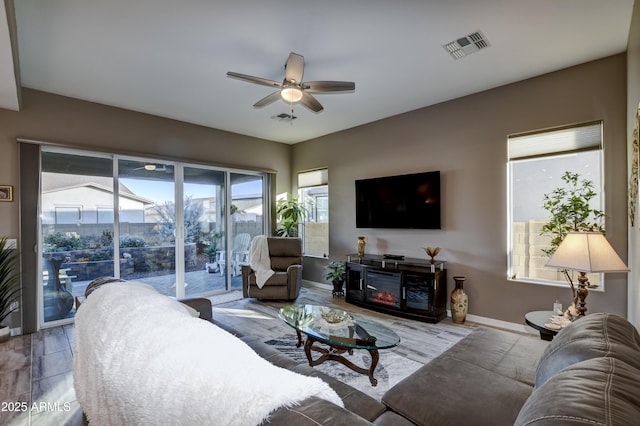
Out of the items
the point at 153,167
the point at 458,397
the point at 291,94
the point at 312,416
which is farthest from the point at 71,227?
the point at 458,397

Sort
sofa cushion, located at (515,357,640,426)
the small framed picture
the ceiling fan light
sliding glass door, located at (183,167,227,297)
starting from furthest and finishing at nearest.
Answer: sliding glass door, located at (183,167,227,297) < the small framed picture < the ceiling fan light < sofa cushion, located at (515,357,640,426)

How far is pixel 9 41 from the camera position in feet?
7.07

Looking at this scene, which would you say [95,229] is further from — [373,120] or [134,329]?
[373,120]

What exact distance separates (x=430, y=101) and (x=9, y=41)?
4.22 m

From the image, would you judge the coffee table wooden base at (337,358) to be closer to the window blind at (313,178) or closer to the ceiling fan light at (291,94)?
the ceiling fan light at (291,94)

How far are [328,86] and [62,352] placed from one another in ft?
12.2

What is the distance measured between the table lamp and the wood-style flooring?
1440 mm

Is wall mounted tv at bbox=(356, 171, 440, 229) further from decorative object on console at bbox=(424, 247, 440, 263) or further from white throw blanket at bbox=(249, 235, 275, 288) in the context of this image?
white throw blanket at bbox=(249, 235, 275, 288)

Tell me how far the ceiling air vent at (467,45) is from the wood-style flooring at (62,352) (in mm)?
2897

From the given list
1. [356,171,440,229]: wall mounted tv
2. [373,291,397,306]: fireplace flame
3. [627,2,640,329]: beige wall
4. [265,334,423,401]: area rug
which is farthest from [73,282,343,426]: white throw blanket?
[356,171,440,229]: wall mounted tv

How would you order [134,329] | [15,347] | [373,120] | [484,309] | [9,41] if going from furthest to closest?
[373,120], [484,309], [15,347], [9,41], [134,329]

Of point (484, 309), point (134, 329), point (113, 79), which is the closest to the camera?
point (134, 329)

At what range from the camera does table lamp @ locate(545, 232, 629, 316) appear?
6.35 ft

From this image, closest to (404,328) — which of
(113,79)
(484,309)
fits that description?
(484,309)
